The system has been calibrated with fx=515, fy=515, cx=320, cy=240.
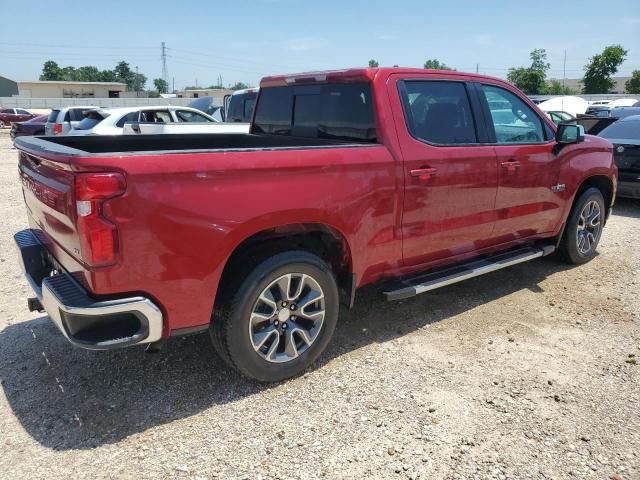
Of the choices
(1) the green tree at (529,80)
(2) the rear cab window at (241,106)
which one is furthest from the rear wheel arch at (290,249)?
(1) the green tree at (529,80)

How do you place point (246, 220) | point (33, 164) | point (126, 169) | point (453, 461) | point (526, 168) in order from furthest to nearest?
point (526, 168) < point (33, 164) < point (246, 220) < point (453, 461) < point (126, 169)

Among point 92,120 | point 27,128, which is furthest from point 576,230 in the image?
point 27,128

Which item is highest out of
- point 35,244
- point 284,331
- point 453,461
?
point 35,244

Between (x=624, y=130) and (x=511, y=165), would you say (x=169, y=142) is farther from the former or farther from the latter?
(x=624, y=130)

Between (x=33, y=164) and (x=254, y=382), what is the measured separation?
6.41 feet

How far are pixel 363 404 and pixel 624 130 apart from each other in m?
8.60

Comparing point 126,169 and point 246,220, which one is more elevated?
point 126,169

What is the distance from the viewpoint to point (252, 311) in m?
3.12

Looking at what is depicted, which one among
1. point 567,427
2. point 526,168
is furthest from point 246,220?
point 526,168

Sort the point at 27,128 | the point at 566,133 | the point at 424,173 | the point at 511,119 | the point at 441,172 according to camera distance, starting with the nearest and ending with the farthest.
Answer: the point at 424,173
the point at 441,172
the point at 511,119
the point at 566,133
the point at 27,128

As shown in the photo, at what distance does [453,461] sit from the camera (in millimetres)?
2707

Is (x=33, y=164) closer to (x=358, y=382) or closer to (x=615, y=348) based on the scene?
(x=358, y=382)

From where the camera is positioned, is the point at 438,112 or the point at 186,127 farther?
the point at 186,127

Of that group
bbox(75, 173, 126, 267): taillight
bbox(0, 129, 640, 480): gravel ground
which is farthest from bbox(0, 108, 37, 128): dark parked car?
bbox(75, 173, 126, 267): taillight
